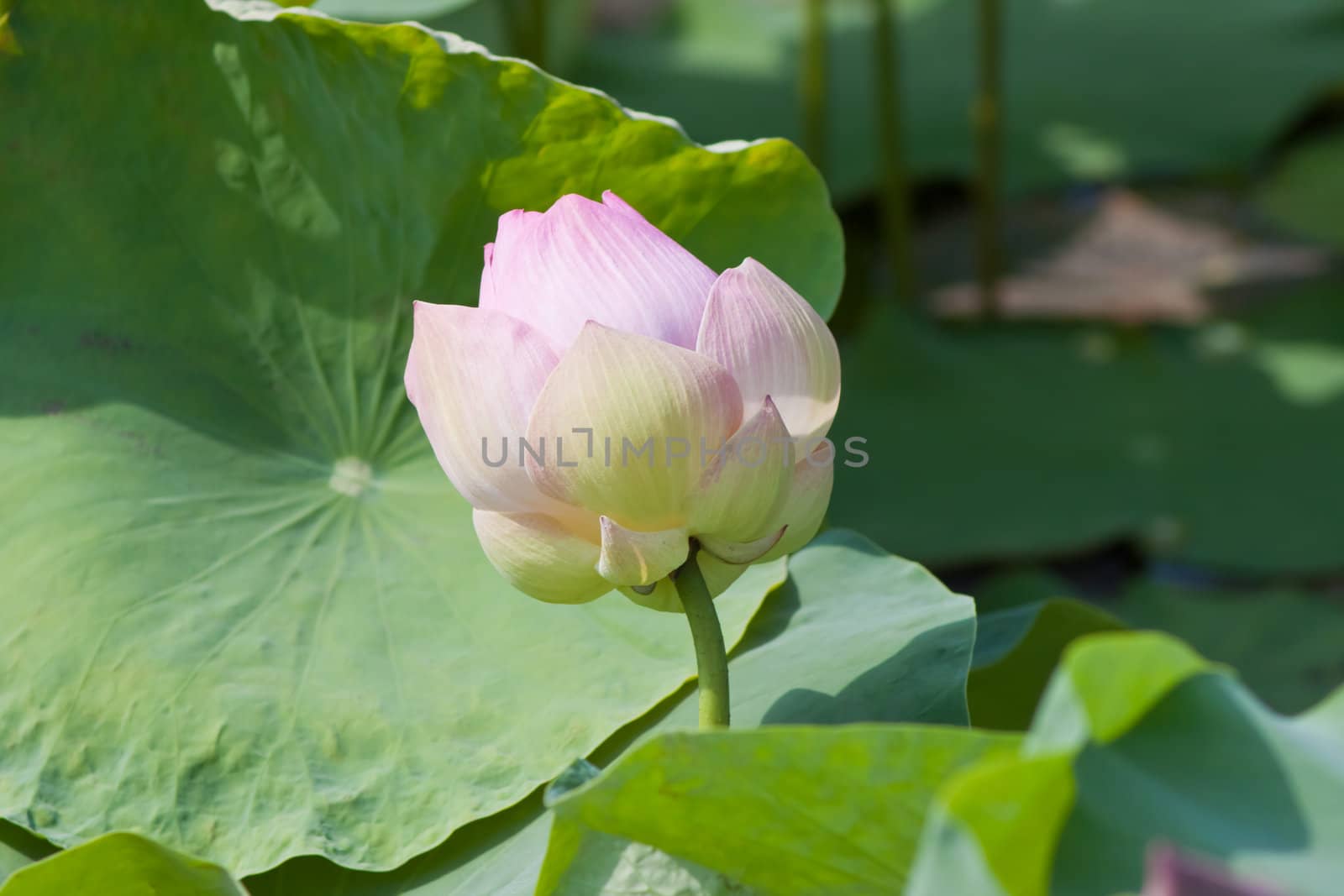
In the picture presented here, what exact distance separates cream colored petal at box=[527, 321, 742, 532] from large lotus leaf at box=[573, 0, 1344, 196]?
4.55ft

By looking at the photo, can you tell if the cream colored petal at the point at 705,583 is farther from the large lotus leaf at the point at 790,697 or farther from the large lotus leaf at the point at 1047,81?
the large lotus leaf at the point at 1047,81

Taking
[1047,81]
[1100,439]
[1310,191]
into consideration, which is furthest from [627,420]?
[1047,81]

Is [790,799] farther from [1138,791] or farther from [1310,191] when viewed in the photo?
[1310,191]

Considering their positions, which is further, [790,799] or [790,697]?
[790,697]

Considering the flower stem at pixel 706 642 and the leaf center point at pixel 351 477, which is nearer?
the flower stem at pixel 706 642

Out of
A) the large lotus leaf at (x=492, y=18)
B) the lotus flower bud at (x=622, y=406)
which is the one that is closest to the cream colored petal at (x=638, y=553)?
the lotus flower bud at (x=622, y=406)

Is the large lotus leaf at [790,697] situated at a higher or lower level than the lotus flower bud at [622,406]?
lower

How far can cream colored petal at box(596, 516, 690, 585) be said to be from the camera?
0.36 meters

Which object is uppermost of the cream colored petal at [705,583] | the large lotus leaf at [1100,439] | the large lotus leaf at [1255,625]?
the cream colored petal at [705,583]

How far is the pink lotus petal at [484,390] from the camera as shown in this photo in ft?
1.18

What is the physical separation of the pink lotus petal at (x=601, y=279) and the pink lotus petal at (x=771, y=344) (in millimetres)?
14

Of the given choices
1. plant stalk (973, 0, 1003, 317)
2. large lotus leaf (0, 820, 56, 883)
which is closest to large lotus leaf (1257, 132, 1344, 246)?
plant stalk (973, 0, 1003, 317)

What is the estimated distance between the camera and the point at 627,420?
1.13 ft

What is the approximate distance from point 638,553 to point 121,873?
0.20 m
